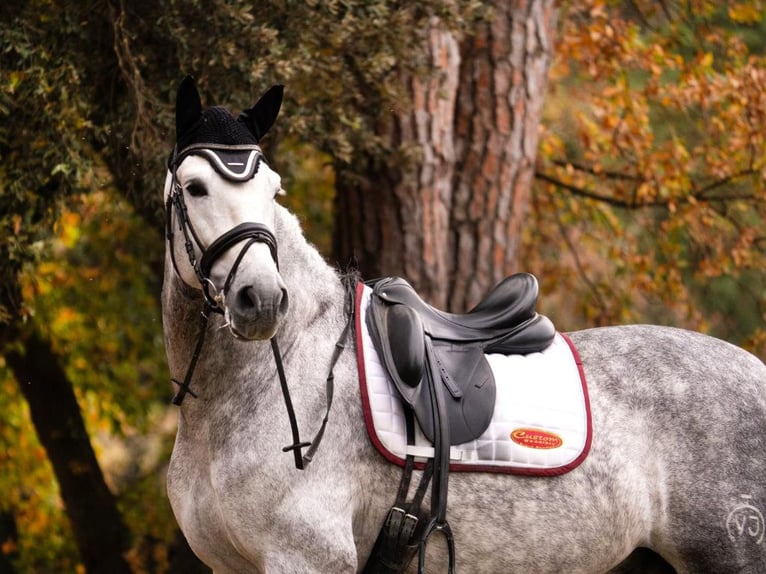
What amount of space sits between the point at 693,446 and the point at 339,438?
4.82ft

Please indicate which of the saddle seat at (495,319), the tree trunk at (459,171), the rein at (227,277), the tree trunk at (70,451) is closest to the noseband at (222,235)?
the rein at (227,277)

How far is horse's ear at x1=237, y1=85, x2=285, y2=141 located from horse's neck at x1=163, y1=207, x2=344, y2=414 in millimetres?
312

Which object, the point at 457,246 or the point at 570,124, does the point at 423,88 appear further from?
the point at 570,124

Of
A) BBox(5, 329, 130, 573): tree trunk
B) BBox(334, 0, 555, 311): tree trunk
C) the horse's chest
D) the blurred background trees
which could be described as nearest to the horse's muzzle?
the horse's chest

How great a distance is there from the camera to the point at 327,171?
407 inches

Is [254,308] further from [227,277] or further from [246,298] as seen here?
[227,277]

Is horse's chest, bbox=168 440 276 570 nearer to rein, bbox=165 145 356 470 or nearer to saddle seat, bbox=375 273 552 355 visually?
rein, bbox=165 145 356 470

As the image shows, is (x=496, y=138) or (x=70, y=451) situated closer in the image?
(x=496, y=138)

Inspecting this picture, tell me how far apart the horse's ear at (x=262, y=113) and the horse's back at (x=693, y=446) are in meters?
1.66

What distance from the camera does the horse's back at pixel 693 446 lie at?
388cm

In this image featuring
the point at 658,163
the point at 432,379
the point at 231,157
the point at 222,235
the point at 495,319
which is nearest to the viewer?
the point at 222,235

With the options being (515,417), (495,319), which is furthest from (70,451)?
(515,417)

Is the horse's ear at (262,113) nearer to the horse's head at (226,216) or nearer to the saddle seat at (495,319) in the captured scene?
the horse's head at (226,216)

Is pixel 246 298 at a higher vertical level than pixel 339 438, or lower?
higher
